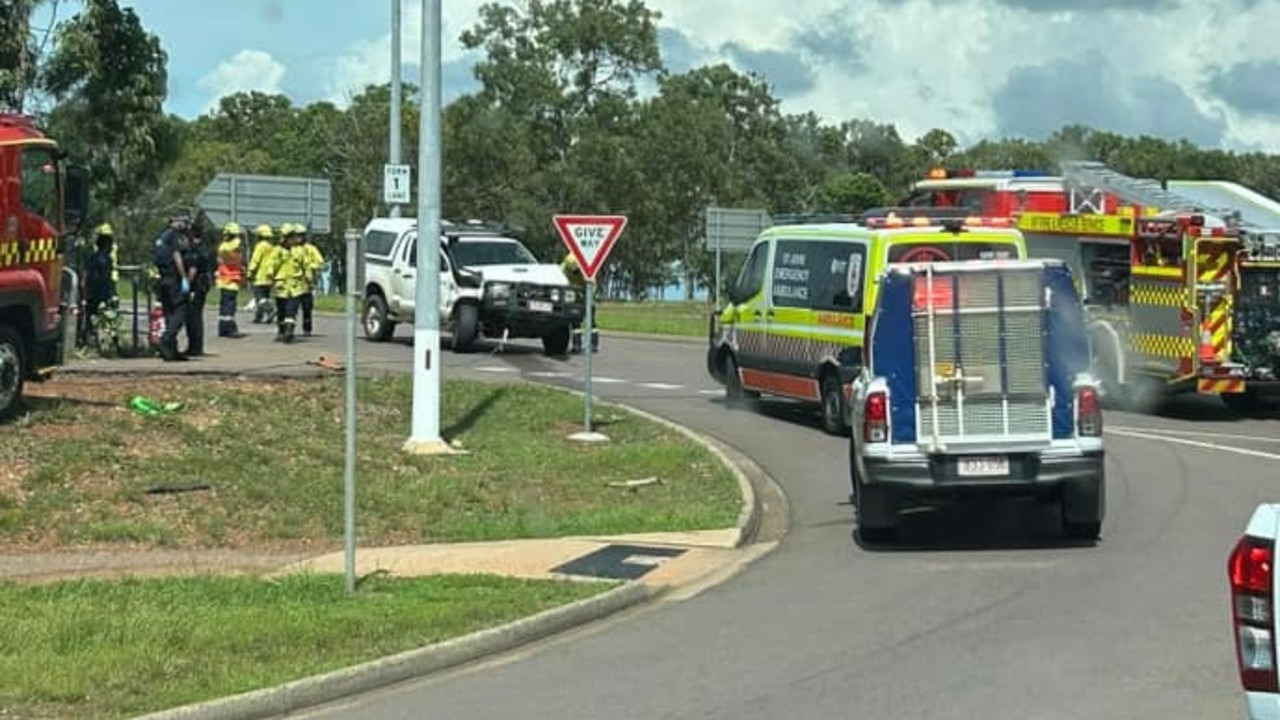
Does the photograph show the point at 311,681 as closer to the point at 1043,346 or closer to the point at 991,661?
the point at 991,661

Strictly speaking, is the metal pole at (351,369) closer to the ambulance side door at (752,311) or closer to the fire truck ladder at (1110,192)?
the ambulance side door at (752,311)

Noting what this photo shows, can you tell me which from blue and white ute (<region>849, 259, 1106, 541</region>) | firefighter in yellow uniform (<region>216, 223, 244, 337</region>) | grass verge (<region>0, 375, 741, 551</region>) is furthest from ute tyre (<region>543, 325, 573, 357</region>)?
blue and white ute (<region>849, 259, 1106, 541</region>)

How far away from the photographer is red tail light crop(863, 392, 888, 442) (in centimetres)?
1235

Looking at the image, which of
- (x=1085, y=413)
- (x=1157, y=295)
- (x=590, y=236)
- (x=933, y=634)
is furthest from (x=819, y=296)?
(x=933, y=634)

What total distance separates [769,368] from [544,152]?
55.9 metres

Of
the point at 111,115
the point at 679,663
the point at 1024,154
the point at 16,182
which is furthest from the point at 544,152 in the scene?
the point at 679,663

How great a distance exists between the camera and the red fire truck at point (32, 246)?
14.9 metres

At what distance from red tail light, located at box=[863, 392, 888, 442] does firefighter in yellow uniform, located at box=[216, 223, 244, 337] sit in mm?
18629

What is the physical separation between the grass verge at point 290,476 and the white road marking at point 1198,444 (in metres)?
5.65

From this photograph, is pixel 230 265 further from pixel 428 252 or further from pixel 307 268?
pixel 428 252

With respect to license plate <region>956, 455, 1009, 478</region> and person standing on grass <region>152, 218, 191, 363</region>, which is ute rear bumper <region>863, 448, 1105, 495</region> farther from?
person standing on grass <region>152, 218, 191, 363</region>

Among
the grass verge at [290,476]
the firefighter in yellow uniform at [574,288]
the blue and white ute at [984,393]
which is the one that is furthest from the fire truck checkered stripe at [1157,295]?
the firefighter in yellow uniform at [574,288]

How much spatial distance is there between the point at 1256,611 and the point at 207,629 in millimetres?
6110

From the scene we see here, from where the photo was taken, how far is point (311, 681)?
7.93 m
